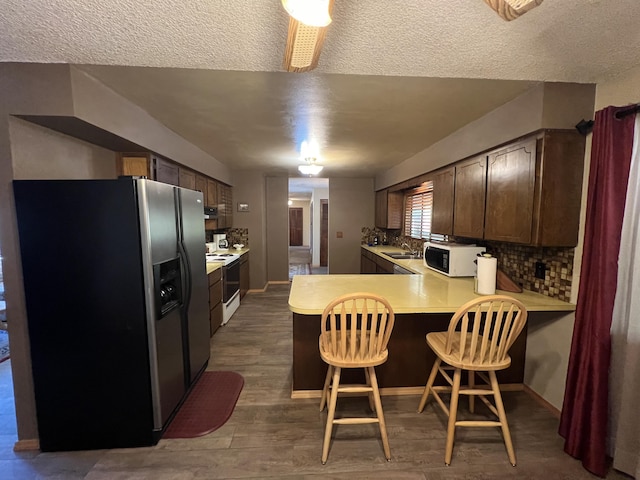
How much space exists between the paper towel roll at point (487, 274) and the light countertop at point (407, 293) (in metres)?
0.11

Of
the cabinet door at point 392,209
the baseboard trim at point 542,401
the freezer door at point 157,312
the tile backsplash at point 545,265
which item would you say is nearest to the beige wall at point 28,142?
the freezer door at point 157,312

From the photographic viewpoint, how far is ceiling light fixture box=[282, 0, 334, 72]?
83cm

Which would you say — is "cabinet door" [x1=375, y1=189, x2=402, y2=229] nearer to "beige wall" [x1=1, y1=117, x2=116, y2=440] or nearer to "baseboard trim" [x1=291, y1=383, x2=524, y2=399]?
"baseboard trim" [x1=291, y1=383, x2=524, y2=399]

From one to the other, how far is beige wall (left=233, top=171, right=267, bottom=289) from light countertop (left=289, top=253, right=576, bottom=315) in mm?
2926

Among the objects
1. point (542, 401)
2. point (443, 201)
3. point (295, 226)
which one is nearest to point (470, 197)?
point (443, 201)

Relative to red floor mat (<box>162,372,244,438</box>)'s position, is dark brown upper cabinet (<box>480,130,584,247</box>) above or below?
above

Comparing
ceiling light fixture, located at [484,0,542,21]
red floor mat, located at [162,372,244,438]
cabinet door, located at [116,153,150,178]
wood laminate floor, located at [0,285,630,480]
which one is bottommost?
wood laminate floor, located at [0,285,630,480]

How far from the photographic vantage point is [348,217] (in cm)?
591

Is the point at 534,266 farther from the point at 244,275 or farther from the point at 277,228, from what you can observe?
the point at 277,228

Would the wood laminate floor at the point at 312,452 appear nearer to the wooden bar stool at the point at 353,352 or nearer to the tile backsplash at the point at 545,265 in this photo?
the wooden bar stool at the point at 353,352

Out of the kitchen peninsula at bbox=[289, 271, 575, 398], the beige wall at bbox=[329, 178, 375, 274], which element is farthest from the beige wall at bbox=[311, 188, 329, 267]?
the kitchen peninsula at bbox=[289, 271, 575, 398]

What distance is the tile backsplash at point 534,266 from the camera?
1965 millimetres

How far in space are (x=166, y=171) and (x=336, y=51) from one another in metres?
2.20

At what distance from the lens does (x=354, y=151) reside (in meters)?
3.59
